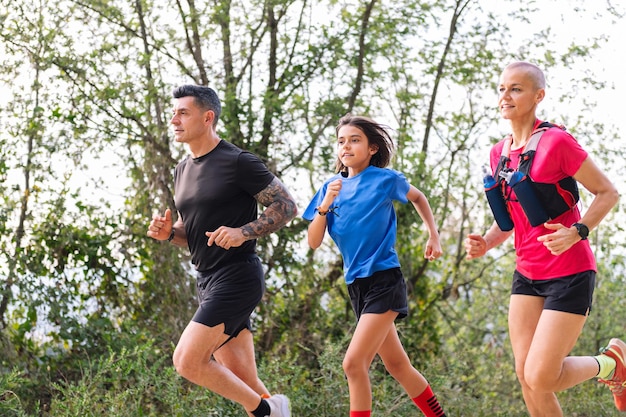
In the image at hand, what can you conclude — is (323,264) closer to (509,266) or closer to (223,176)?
(509,266)

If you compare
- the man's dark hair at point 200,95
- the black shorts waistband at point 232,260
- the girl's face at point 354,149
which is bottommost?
the black shorts waistband at point 232,260

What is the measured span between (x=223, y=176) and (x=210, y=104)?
0.47 meters

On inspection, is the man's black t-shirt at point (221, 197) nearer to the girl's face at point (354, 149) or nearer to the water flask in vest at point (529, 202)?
the girl's face at point (354, 149)

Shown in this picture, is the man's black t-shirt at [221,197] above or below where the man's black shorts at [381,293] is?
above

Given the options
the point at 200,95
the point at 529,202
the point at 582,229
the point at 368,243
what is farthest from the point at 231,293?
the point at 582,229

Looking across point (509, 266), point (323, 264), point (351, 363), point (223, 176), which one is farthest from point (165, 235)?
point (509, 266)

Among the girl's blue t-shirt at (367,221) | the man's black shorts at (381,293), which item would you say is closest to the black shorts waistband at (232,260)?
the girl's blue t-shirt at (367,221)

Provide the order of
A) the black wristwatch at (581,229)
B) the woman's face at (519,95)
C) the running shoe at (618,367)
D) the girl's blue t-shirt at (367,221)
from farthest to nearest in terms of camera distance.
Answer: the running shoe at (618,367)
the girl's blue t-shirt at (367,221)
the woman's face at (519,95)
the black wristwatch at (581,229)

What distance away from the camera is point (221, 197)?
493cm

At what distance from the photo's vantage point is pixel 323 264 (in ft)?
27.0

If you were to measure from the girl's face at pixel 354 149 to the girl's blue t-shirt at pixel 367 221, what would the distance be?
0.07 m

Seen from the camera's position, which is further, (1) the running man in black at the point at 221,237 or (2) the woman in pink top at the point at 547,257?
(1) the running man in black at the point at 221,237

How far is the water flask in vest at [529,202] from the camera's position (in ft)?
14.6

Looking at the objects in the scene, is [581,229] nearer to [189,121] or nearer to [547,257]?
[547,257]
